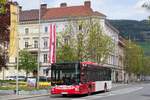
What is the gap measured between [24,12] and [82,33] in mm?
51952

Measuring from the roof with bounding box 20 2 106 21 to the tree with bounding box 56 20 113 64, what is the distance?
1389 inches

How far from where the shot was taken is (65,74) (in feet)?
117

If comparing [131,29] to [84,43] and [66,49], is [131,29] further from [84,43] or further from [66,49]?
[66,49]

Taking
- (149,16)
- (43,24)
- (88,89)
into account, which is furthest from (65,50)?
(43,24)

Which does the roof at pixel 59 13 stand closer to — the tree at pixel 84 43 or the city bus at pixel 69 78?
the tree at pixel 84 43

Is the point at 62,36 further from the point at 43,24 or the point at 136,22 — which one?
the point at 136,22

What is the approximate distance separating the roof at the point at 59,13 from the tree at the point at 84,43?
3529 cm

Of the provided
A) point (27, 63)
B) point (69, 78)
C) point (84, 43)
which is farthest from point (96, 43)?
point (69, 78)

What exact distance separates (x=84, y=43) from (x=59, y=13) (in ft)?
145

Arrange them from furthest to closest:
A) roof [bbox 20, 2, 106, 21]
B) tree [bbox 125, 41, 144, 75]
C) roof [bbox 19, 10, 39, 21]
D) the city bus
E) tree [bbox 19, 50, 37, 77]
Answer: tree [bbox 125, 41, 144, 75] → roof [bbox 19, 10, 39, 21] → roof [bbox 20, 2, 106, 21] → tree [bbox 19, 50, 37, 77] → the city bus

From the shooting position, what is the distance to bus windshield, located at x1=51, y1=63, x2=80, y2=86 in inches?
1401

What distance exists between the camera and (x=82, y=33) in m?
69.0

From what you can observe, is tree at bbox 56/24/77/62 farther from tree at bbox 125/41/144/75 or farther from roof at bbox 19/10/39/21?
tree at bbox 125/41/144/75

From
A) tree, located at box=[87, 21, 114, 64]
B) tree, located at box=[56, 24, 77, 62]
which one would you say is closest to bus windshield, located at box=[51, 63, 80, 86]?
tree, located at box=[56, 24, 77, 62]
